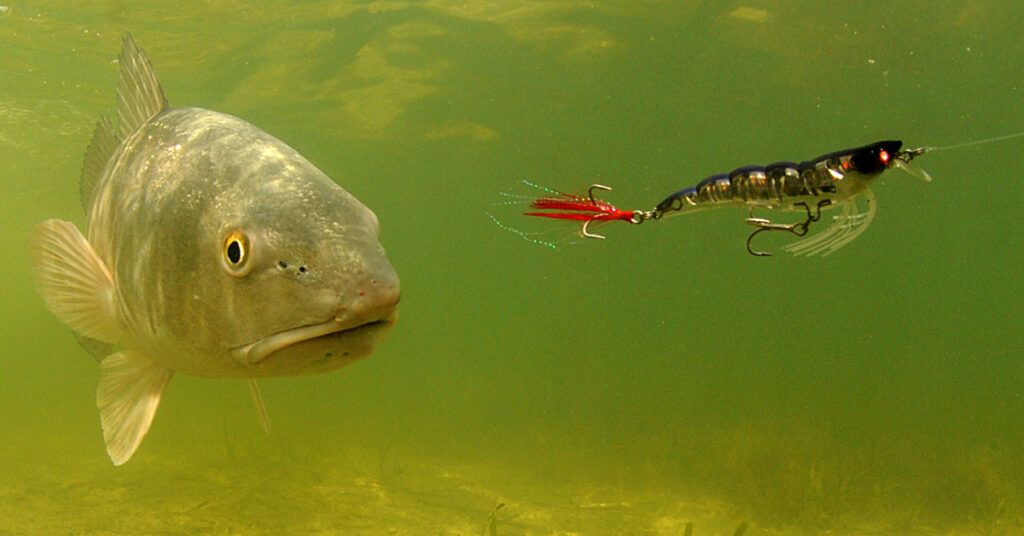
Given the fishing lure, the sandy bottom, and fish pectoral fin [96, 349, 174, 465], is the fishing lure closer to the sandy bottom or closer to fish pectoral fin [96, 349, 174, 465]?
fish pectoral fin [96, 349, 174, 465]

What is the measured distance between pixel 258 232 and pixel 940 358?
91.9 m

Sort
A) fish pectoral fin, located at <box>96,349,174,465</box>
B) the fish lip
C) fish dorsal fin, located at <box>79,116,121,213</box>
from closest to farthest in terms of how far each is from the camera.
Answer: the fish lip, fish pectoral fin, located at <box>96,349,174,465</box>, fish dorsal fin, located at <box>79,116,121,213</box>

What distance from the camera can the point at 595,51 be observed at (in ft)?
55.8

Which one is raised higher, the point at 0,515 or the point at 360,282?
the point at 360,282

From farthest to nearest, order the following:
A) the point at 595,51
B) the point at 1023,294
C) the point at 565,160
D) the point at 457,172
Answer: the point at 1023,294, the point at 457,172, the point at 565,160, the point at 595,51

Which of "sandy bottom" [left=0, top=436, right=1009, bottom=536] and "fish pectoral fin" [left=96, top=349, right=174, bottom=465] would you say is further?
"sandy bottom" [left=0, top=436, right=1009, bottom=536]

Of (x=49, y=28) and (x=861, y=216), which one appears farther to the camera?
(x=49, y=28)

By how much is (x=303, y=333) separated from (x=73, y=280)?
1493mm

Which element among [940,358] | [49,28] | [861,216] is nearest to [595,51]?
[49,28]

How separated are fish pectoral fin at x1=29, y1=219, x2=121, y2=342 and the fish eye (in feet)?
3.18

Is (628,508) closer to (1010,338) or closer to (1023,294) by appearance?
(1023,294)

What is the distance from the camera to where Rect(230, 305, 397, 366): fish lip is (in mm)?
2080

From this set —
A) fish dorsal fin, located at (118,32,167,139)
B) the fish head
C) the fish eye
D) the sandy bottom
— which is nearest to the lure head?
the fish head

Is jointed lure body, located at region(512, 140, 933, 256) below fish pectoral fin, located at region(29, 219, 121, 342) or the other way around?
the other way around
